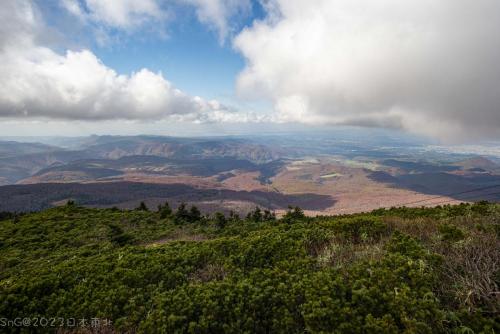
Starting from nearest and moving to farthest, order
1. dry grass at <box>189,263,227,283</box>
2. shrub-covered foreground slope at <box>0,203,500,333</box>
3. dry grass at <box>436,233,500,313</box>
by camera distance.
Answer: shrub-covered foreground slope at <box>0,203,500,333</box>, dry grass at <box>436,233,500,313</box>, dry grass at <box>189,263,227,283</box>

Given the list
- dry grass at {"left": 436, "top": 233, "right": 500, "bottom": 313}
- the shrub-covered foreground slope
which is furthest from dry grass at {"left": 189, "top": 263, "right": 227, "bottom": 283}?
dry grass at {"left": 436, "top": 233, "right": 500, "bottom": 313}

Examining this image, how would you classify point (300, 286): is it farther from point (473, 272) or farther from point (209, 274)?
point (473, 272)

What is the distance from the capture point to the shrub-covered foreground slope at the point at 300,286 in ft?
14.7

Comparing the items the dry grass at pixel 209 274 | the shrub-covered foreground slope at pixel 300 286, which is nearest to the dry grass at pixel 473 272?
the shrub-covered foreground slope at pixel 300 286

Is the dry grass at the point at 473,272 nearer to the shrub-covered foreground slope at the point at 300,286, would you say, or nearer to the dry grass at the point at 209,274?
the shrub-covered foreground slope at the point at 300,286

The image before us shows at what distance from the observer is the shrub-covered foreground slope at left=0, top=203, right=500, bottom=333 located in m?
4.47

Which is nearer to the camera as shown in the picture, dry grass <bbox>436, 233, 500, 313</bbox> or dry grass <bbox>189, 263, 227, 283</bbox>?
dry grass <bbox>436, 233, 500, 313</bbox>

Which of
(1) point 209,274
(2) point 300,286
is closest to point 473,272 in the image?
(2) point 300,286

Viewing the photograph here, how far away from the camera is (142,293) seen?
646cm

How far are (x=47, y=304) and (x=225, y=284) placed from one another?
4727mm

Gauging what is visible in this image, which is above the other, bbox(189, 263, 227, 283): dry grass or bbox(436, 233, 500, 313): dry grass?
bbox(436, 233, 500, 313): dry grass

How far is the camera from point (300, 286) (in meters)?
5.32

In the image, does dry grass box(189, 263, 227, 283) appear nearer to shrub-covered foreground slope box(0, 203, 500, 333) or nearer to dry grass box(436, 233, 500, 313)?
shrub-covered foreground slope box(0, 203, 500, 333)

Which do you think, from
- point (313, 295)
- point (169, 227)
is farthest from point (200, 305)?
point (169, 227)
